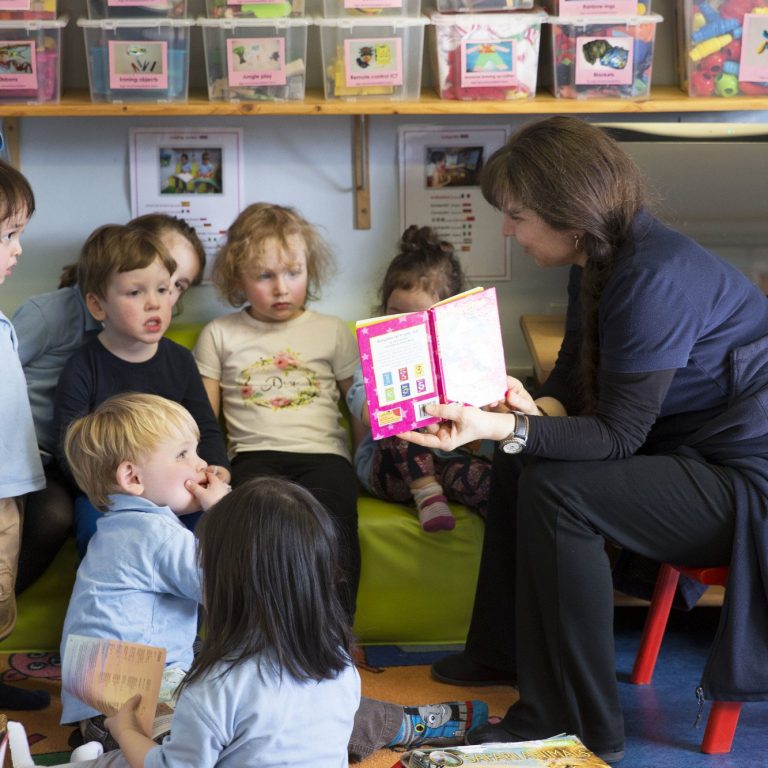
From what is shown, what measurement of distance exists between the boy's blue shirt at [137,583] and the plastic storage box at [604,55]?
1357 millimetres

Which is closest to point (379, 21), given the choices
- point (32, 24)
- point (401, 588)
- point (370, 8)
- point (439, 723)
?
point (370, 8)

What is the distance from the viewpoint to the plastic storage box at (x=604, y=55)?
2465 millimetres

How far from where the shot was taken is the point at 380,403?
182 centimetres

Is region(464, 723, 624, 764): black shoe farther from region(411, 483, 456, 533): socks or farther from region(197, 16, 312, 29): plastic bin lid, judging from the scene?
region(197, 16, 312, 29): plastic bin lid

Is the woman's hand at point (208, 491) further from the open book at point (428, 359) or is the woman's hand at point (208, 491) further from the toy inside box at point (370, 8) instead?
the toy inside box at point (370, 8)

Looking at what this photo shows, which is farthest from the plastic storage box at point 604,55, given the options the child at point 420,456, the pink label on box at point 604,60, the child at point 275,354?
the child at point 275,354

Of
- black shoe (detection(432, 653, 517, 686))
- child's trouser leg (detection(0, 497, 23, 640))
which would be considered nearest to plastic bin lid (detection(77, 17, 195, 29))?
child's trouser leg (detection(0, 497, 23, 640))

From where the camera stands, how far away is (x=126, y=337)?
2.39 meters

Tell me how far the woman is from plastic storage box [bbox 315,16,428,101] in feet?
2.00

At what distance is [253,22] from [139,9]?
0.25m

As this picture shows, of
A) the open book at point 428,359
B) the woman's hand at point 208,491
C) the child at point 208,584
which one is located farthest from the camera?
the woman's hand at point 208,491

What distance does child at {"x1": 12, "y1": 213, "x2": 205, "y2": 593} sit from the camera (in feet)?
7.32

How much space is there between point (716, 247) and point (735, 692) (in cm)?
109

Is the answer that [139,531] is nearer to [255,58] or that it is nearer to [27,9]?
[255,58]
